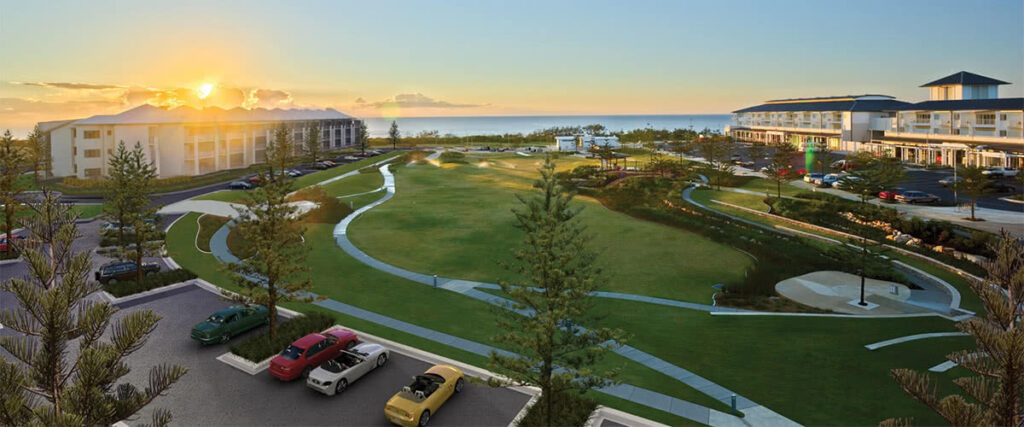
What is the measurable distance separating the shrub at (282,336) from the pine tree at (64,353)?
16.5 m

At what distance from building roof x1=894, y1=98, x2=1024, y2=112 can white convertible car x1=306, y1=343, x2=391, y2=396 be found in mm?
91953

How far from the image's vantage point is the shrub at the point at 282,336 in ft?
79.8

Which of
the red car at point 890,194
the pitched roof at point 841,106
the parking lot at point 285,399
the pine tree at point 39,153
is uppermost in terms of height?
the pitched roof at point 841,106

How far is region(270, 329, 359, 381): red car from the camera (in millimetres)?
22375

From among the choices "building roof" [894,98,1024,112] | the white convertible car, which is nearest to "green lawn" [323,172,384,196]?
the white convertible car

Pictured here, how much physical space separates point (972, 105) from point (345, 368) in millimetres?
99931

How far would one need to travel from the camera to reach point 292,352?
22.9 metres

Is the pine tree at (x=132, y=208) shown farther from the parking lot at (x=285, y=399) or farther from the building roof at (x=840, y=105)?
the building roof at (x=840, y=105)

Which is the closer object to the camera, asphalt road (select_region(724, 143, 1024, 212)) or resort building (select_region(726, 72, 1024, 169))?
asphalt road (select_region(724, 143, 1024, 212))

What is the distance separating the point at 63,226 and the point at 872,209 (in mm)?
38816

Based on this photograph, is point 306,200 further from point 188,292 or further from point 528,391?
point 528,391

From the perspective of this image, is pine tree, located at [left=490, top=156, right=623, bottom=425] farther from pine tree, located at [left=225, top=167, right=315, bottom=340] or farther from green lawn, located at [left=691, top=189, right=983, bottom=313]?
green lawn, located at [left=691, top=189, right=983, bottom=313]

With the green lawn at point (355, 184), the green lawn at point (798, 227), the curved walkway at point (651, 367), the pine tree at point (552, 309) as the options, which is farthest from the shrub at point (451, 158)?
the pine tree at point (552, 309)

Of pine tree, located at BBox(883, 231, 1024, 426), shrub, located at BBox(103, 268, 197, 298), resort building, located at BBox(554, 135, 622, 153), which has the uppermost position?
resort building, located at BBox(554, 135, 622, 153)
